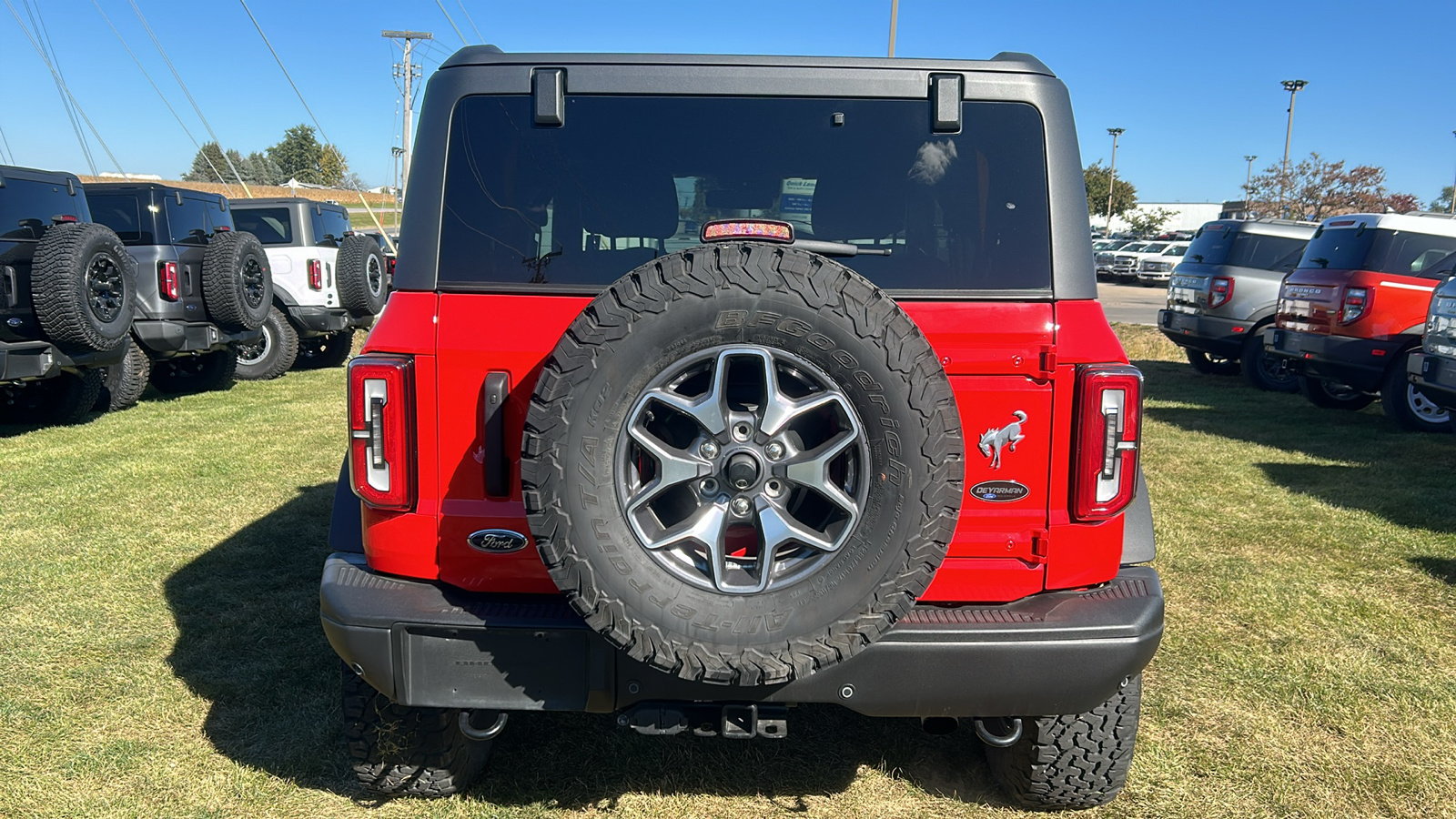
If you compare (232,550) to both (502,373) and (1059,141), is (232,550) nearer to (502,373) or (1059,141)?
(502,373)

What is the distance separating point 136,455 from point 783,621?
23.2 ft

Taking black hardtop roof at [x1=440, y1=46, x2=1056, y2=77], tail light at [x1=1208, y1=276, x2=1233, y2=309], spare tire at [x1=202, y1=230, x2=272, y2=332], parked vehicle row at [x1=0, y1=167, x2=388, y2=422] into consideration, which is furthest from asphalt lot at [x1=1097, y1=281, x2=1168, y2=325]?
black hardtop roof at [x1=440, y1=46, x2=1056, y2=77]

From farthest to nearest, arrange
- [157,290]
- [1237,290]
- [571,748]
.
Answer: [1237,290] < [157,290] < [571,748]

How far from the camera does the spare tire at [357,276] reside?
1269cm

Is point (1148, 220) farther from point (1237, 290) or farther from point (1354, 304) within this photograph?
point (1354, 304)

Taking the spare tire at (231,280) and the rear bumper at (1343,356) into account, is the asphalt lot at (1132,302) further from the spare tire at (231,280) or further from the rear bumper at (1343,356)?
the spare tire at (231,280)

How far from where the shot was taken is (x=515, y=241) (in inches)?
103

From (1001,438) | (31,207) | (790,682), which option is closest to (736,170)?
(1001,438)

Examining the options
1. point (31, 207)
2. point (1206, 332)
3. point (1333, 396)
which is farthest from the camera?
point (1206, 332)

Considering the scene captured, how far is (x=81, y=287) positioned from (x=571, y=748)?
20.8ft

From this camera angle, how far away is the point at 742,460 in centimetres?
226

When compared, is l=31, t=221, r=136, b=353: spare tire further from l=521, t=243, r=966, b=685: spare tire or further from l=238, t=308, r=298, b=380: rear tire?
l=521, t=243, r=966, b=685: spare tire

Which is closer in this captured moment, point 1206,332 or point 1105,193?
point 1206,332

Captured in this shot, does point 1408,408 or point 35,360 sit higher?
point 35,360
